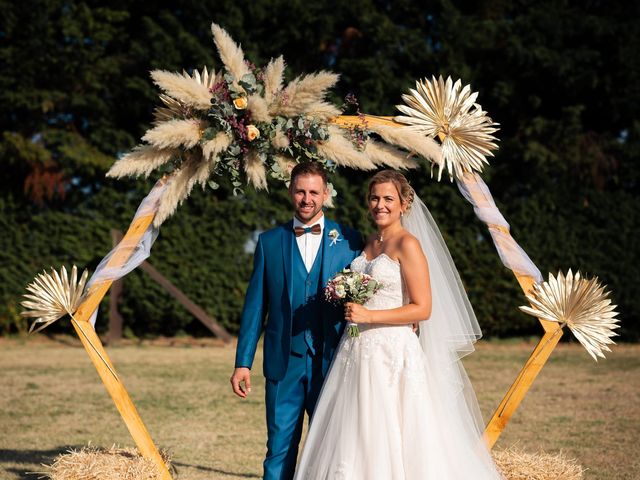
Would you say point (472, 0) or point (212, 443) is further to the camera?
point (472, 0)

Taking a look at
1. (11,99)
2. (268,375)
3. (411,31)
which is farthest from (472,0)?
(268,375)

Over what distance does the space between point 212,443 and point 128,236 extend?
2.65 m

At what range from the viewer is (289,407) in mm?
4172

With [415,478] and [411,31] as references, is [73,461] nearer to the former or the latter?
[415,478]

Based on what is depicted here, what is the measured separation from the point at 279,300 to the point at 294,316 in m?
0.14

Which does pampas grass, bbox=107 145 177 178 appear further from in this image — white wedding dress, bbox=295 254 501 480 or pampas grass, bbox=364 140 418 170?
white wedding dress, bbox=295 254 501 480

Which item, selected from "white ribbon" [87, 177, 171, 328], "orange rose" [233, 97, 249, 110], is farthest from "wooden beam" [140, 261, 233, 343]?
"orange rose" [233, 97, 249, 110]

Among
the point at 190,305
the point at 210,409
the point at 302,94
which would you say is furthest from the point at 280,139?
the point at 190,305

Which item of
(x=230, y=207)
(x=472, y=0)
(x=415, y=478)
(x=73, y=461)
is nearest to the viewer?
(x=415, y=478)

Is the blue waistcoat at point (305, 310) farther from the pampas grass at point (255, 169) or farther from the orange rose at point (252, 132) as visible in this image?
the orange rose at point (252, 132)

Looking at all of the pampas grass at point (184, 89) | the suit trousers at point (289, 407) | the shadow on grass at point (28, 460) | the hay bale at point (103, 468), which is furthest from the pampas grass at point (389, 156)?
the shadow on grass at point (28, 460)

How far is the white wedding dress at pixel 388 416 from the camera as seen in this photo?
3.80 meters

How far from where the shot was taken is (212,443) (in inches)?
253

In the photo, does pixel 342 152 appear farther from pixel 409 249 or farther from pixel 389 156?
pixel 409 249
